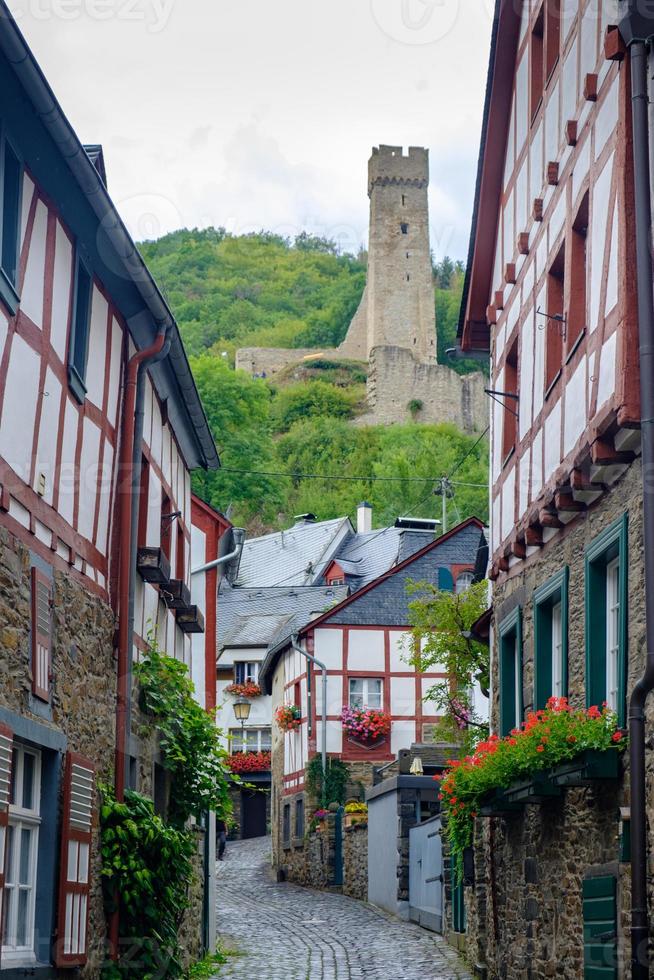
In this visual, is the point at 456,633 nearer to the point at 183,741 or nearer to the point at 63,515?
the point at 183,741

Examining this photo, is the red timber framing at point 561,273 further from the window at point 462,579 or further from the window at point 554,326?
the window at point 462,579

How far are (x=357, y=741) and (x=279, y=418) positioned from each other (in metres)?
52.1

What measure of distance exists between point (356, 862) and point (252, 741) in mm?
16816

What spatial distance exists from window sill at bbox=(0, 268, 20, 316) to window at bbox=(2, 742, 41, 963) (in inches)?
93.5

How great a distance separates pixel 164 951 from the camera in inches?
430

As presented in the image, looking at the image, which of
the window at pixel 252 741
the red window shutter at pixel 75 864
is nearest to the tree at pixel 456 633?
the red window shutter at pixel 75 864

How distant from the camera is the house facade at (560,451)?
9.06m

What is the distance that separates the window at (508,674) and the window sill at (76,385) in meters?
4.52

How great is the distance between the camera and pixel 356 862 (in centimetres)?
2442

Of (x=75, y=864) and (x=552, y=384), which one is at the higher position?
(x=552, y=384)

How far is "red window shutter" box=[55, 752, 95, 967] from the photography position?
29.6 feet

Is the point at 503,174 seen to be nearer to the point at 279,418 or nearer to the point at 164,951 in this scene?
the point at 164,951

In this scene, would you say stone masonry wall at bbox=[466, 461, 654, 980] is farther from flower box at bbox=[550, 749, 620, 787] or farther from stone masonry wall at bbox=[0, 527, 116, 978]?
stone masonry wall at bbox=[0, 527, 116, 978]

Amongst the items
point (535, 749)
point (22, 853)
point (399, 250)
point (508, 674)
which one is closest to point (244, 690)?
point (508, 674)
